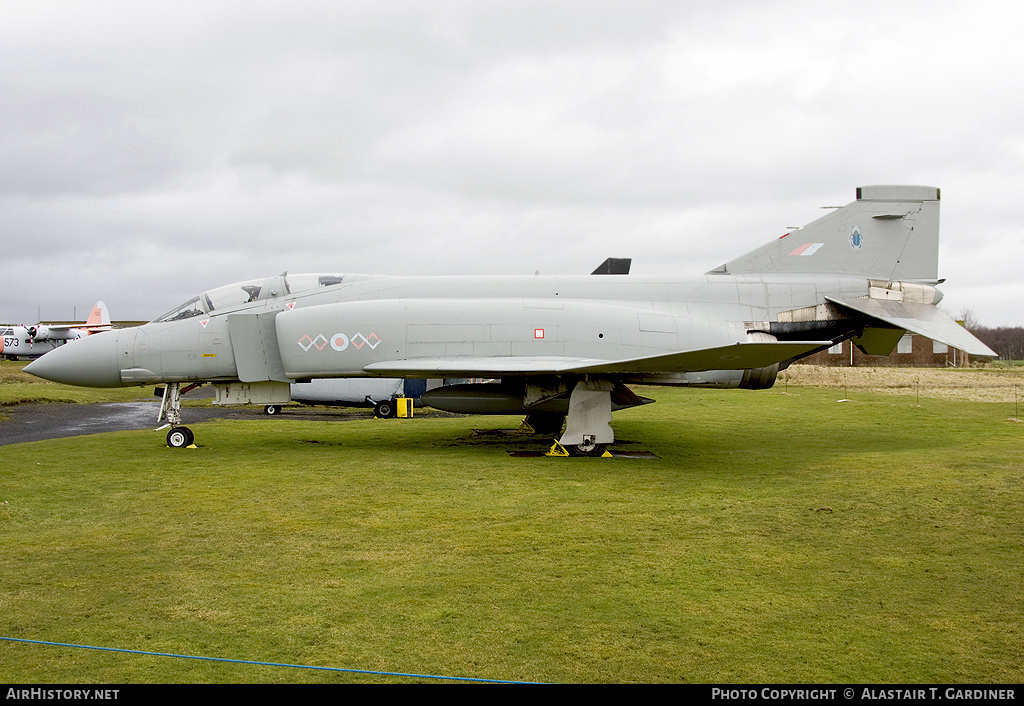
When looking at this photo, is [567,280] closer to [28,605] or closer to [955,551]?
[955,551]

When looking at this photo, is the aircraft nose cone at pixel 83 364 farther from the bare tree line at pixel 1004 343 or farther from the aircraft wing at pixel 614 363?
the bare tree line at pixel 1004 343

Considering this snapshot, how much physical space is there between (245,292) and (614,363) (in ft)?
20.2

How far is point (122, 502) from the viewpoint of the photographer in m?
7.28

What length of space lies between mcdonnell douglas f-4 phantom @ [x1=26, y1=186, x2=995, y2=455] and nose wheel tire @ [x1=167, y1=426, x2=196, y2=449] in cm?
2

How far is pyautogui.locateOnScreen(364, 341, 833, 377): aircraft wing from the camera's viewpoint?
9.27 metres

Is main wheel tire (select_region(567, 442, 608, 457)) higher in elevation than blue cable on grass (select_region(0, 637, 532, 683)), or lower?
lower

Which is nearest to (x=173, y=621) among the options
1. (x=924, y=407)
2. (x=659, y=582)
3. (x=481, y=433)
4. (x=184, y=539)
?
(x=184, y=539)

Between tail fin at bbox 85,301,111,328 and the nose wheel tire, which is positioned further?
tail fin at bbox 85,301,111,328

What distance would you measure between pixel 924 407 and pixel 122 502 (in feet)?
58.3

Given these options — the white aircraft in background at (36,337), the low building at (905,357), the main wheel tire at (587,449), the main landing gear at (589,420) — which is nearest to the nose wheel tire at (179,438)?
the main landing gear at (589,420)

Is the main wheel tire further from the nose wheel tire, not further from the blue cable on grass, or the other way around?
the blue cable on grass

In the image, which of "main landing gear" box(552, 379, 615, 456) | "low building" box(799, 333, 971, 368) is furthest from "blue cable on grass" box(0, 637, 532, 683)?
"low building" box(799, 333, 971, 368)

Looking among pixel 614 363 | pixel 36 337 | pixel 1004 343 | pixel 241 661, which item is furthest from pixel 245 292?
pixel 1004 343
